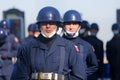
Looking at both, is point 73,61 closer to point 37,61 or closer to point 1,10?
point 37,61

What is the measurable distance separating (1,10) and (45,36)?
10393 mm

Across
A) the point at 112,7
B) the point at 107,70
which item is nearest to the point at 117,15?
the point at 112,7

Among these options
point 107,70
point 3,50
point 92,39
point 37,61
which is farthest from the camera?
point 107,70

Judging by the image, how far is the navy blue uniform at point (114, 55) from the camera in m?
11.0

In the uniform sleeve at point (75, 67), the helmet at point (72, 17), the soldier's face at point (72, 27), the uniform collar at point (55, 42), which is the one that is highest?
the helmet at point (72, 17)

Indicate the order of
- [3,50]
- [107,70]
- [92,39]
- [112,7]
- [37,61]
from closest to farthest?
1. [37,61]
2. [3,50]
3. [92,39]
4. [107,70]
5. [112,7]

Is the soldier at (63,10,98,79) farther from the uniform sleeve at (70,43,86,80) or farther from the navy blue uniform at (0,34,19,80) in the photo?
the uniform sleeve at (70,43,86,80)

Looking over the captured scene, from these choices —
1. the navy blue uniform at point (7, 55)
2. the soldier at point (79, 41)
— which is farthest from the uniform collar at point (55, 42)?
the navy blue uniform at point (7, 55)

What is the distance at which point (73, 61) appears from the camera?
5609 millimetres

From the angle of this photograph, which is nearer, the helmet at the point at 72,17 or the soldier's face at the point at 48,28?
the soldier's face at the point at 48,28

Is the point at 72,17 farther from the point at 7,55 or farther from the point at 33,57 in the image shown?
the point at 33,57

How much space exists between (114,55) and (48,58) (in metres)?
5.73

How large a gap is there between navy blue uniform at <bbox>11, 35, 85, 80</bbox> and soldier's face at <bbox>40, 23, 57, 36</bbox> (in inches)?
3.7

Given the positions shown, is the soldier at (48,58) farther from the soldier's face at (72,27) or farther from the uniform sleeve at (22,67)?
the soldier's face at (72,27)
